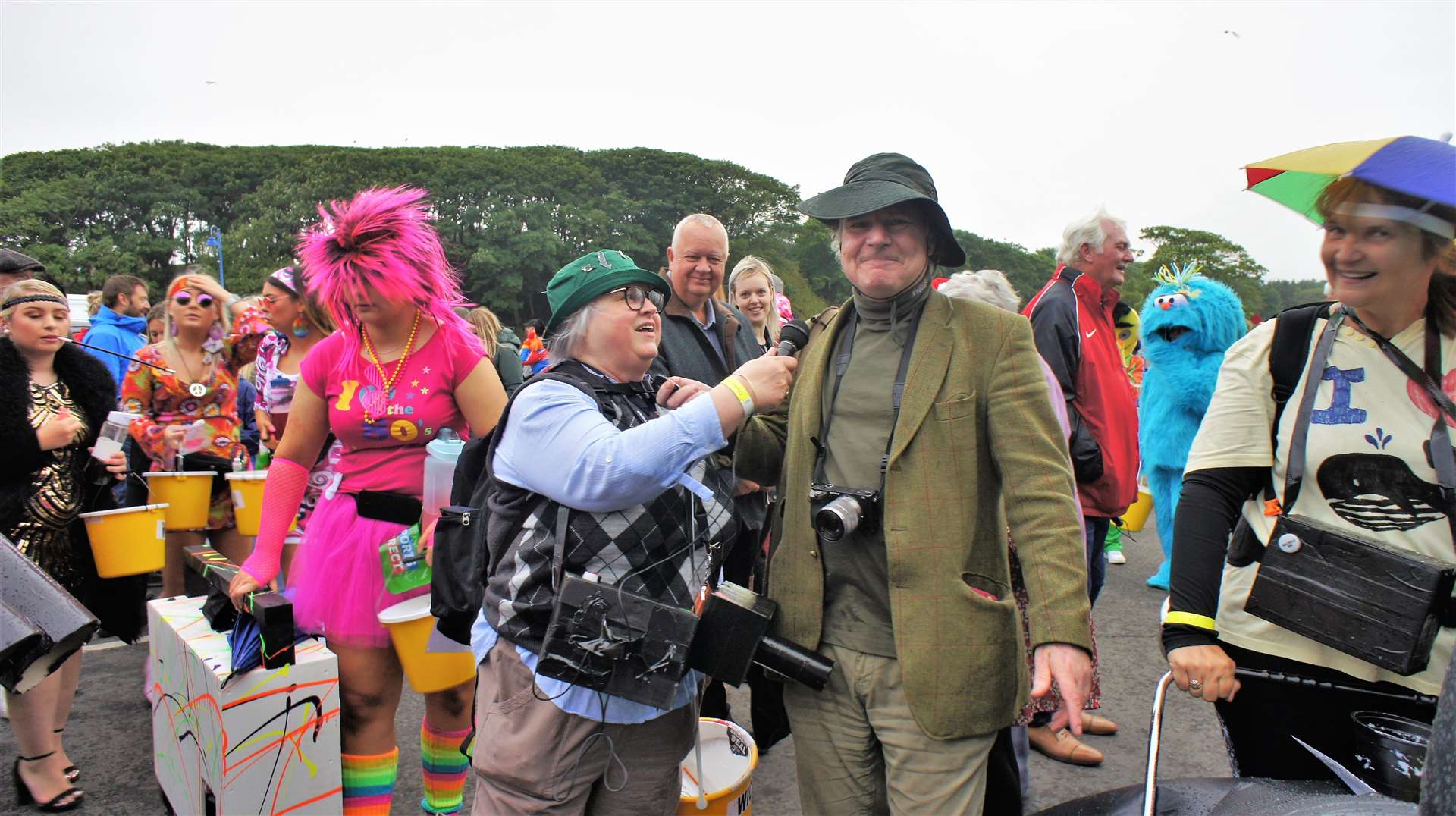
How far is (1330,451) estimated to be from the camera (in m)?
1.77

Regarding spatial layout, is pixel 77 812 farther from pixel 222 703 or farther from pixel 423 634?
pixel 423 634

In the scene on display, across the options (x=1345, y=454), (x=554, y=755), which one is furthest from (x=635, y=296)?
(x=1345, y=454)

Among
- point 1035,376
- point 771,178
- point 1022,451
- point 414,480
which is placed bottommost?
point 414,480

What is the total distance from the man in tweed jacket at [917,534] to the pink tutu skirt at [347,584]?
56.6 inches

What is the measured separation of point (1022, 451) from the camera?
1.86 m

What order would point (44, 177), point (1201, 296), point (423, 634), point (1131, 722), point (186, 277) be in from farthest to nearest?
point (44, 177) → point (1201, 296) → point (186, 277) → point (1131, 722) → point (423, 634)

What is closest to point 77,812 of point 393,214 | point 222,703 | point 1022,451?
point 222,703

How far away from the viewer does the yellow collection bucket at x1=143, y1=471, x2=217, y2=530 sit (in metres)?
4.44

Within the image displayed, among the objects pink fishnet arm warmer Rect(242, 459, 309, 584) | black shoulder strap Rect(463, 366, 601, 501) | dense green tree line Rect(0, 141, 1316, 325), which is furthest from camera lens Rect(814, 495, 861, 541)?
dense green tree line Rect(0, 141, 1316, 325)

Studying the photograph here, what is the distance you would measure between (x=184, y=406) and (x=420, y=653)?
116 inches

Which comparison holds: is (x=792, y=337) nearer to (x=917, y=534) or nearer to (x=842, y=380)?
(x=842, y=380)

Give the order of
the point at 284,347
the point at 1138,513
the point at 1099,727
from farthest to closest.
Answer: the point at 1138,513 < the point at 284,347 < the point at 1099,727

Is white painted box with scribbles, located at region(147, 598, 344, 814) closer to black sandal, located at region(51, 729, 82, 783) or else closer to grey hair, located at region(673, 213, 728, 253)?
black sandal, located at region(51, 729, 82, 783)

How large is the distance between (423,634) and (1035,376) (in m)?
2.04
